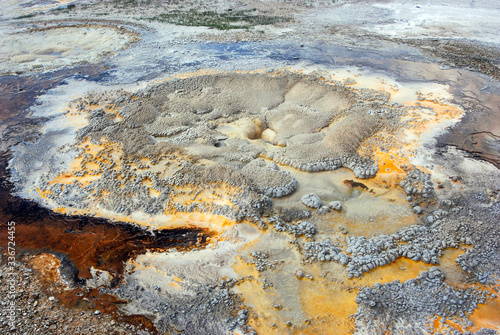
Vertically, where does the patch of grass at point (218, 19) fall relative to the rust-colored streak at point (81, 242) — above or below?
above

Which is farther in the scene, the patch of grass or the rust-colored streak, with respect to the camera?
the patch of grass

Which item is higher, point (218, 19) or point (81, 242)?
point (218, 19)

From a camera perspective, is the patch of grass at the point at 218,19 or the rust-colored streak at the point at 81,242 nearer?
the rust-colored streak at the point at 81,242

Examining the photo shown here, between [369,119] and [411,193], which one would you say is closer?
[411,193]

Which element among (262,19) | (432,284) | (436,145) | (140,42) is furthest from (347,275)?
(262,19)

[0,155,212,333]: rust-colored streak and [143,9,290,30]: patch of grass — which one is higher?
[143,9,290,30]: patch of grass

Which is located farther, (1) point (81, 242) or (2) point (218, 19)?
(2) point (218, 19)

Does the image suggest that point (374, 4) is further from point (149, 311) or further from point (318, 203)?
point (149, 311)

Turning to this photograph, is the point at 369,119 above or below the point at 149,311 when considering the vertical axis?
above
